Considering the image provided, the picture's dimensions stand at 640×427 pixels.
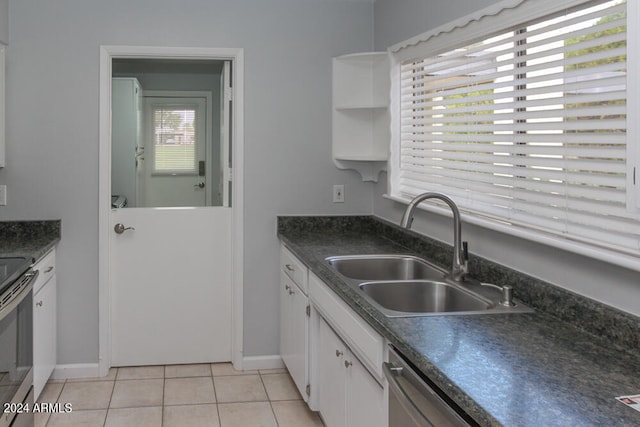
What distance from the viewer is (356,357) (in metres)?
2.34

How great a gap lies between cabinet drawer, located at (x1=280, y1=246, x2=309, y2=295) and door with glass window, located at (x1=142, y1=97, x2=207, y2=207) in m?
1.53

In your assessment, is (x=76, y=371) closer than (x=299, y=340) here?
No

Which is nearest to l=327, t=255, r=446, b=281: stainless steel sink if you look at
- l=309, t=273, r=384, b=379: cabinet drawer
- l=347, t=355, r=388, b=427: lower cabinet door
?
l=309, t=273, r=384, b=379: cabinet drawer

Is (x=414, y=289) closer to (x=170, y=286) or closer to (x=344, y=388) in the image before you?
(x=344, y=388)

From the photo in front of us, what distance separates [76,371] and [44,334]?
51 cm

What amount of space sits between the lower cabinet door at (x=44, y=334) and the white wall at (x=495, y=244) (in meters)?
1.90

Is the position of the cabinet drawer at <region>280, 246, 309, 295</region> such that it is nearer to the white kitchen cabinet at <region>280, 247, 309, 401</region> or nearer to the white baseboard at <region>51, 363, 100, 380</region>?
the white kitchen cabinet at <region>280, 247, 309, 401</region>

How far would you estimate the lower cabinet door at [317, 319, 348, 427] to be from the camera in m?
2.54

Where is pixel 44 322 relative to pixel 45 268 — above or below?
below

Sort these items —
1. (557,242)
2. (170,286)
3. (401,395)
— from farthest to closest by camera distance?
1. (170,286)
2. (557,242)
3. (401,395)

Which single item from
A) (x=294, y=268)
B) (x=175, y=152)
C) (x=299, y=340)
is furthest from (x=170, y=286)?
(x=175, y=152)

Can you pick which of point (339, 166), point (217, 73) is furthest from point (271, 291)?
point (217, 73)

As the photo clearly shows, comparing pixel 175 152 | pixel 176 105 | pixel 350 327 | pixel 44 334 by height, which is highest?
pixel 176 105

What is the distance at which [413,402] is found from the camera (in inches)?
66.9
